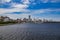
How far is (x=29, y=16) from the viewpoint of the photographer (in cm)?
918

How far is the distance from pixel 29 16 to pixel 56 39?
71.4 inches

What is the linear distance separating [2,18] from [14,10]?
749 millimetres

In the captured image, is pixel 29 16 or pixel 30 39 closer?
pixel 30 39

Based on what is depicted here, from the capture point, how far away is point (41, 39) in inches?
339

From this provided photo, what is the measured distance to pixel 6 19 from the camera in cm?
882

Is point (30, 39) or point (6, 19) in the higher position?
point (6, 19)

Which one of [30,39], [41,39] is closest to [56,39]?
[41,39]

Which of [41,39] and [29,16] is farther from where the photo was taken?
[29,16]

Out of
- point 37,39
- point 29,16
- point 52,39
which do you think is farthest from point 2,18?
point 52,39

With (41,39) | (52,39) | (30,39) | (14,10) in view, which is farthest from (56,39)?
(14,10)

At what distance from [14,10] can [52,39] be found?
2386 millimetres

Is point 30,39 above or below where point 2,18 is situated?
below

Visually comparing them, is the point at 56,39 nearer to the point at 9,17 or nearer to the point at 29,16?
the point at 29,16

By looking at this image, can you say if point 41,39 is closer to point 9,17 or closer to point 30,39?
point 30,39
